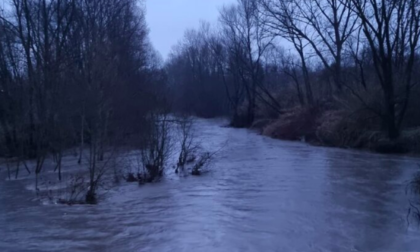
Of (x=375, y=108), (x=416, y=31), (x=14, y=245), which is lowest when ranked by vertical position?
(x=14, y=245)

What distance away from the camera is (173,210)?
11391 mm

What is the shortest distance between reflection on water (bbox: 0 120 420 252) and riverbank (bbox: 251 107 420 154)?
17.8 feet

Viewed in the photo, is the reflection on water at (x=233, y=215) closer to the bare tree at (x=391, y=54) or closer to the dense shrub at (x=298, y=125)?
the bare tree at (x=391, y=54)

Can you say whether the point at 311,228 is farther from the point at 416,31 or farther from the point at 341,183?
the point at 416,31

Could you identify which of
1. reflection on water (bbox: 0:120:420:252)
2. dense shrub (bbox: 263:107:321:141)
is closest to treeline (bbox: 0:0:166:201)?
reflection on water (bbox: 0:120:420:252)

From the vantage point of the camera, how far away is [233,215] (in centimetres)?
Result: 1059

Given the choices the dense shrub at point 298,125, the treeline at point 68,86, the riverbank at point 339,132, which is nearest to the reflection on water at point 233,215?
the treeline at point 68,86

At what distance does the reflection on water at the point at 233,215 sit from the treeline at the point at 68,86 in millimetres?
1979

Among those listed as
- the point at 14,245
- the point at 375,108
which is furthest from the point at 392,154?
the point at 14,245

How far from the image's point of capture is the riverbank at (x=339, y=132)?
22359mm

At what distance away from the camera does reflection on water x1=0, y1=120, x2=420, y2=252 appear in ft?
28.1

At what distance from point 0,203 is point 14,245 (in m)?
5.02

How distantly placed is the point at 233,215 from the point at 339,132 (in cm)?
1788

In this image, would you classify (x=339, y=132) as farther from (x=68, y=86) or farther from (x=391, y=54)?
(x=68, y=86)
